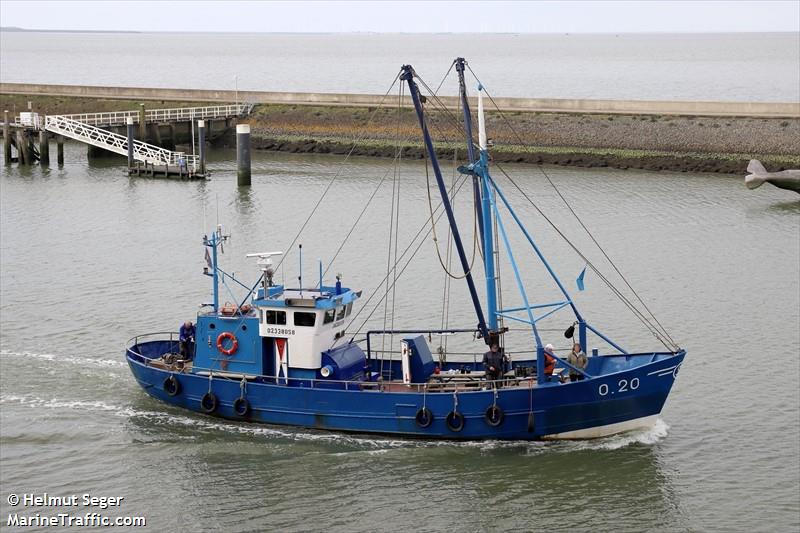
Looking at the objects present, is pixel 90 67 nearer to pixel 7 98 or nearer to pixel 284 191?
pixel 7 98

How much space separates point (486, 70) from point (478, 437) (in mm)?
159847

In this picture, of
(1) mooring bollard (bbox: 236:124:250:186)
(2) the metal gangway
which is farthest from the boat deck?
(2) the metal gangway

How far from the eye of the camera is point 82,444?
2467 cm

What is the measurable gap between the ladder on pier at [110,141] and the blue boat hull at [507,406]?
114ft

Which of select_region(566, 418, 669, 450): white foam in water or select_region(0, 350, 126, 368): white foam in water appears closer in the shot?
select_region(566, 418, 669, 450): white foam in water

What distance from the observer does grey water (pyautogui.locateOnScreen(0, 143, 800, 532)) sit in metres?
21.9

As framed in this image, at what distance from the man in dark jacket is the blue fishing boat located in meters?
0.03

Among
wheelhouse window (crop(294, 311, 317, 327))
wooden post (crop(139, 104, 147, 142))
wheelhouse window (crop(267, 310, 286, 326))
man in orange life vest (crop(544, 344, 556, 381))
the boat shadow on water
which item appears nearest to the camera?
the boat shadow on water

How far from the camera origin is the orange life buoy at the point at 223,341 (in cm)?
2541

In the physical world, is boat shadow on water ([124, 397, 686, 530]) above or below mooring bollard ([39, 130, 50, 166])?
below

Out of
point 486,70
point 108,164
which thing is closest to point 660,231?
point 108,164

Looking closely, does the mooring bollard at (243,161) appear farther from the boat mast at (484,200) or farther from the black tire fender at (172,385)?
the boat mast at (484,200)

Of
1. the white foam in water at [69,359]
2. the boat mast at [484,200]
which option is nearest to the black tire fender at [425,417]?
the boat mast at [484,200]

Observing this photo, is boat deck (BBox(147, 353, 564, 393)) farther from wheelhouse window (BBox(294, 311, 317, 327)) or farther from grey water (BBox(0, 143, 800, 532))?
wheelhouse window (BBox(294, 311, 317, 327))
